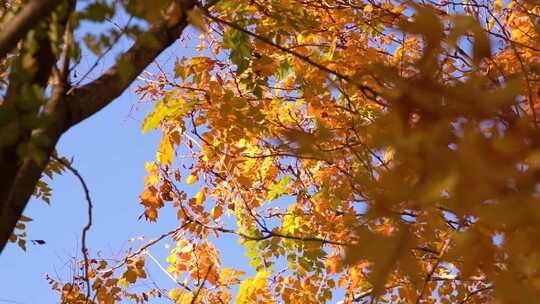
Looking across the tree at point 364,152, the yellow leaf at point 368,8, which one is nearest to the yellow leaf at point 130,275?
the tree at point 364,152

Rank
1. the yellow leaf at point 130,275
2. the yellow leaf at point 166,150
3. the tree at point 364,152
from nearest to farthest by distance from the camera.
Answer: the tree at point 364,152
the yellow leaf at point 166,150
the yellow leaf at point 130,275

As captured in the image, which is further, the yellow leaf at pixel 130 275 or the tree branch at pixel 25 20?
the yellow leaf at pixel 130 275

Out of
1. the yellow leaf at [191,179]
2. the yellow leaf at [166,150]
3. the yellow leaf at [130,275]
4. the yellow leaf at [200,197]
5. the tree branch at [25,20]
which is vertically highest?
the yellow leaf at [191,179]

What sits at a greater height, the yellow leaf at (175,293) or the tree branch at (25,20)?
the yellow leaf at (175,293)

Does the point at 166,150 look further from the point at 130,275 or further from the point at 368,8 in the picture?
the point at 368,8

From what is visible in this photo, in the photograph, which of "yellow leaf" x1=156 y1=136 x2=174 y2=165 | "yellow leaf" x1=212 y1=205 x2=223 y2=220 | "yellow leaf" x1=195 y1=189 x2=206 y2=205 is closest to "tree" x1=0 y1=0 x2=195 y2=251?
"yellow leaf" x1=156 y1=136 x2=174 y2=165

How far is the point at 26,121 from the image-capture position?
147cm

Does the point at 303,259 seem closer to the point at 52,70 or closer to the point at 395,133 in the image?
the point at 52,70

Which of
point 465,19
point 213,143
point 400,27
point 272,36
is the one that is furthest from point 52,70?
point 213,143

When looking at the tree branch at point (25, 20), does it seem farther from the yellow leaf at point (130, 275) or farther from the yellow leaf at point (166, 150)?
the yellow leaf at point (130, 275)

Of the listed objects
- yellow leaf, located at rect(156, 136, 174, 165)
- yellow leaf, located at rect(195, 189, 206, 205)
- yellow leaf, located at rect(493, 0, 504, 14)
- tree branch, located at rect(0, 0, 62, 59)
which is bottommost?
tree branch, located at rect(0, 0, 62, 59)

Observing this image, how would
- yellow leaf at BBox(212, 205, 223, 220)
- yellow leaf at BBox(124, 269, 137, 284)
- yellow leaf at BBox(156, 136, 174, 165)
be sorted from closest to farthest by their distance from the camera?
1. yellow leaf at BBox(156, 136, 174, 165)
2. yellow leaf at BBox(124, 269, 137, 284)
3. yellow leaf at BBox(212, 205, 223, 220)

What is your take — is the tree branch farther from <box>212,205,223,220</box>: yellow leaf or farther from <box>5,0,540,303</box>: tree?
<box>212,205,223,220</box>: yellow leaf

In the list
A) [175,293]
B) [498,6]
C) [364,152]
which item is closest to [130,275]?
[175,293]
